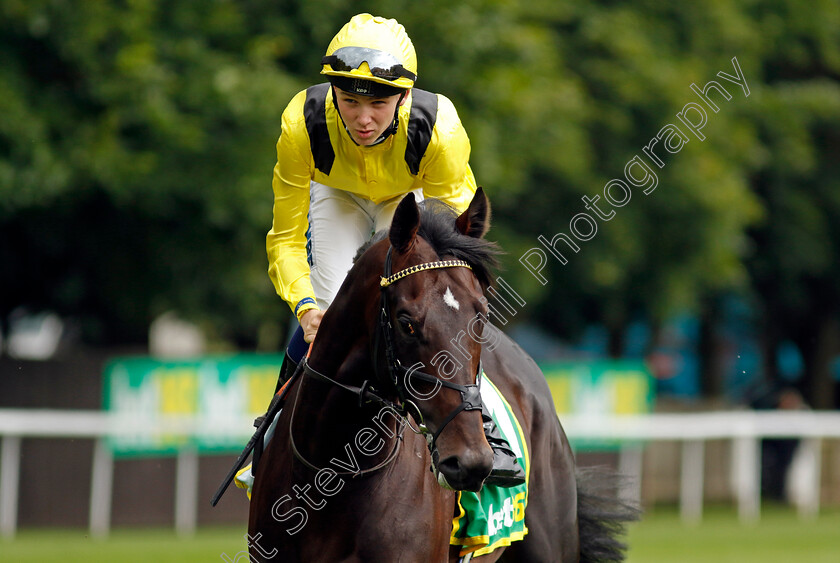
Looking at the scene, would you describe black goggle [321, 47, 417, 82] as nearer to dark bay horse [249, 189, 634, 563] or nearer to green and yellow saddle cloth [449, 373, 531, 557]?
dark bay horse [249, 189, 634, 563]

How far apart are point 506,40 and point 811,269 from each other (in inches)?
275

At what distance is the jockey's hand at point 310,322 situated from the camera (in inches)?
179

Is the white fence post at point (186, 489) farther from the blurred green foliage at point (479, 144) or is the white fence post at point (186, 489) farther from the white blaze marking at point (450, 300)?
the white blaze marking at point (450, 300)

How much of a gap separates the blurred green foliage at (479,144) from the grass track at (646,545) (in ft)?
7.59

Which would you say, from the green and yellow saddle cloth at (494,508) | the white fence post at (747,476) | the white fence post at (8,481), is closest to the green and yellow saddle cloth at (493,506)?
the green and yellow saddle cloth at (494,508)

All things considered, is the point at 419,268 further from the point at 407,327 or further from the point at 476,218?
the point at 476,218

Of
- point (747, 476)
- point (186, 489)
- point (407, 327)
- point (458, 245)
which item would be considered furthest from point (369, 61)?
point (747, 476)

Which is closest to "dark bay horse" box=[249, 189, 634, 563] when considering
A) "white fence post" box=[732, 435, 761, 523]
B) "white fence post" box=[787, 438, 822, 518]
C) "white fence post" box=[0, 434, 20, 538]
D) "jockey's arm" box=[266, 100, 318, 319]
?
"jockey's arm" box=[266, 100, 318, 319]

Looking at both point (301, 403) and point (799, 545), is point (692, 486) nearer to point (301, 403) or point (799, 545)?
point (799, 545)

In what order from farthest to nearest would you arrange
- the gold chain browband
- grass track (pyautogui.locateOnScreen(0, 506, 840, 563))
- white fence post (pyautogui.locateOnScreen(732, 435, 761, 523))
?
white fence post (pyautogui.locateOnScreen(732, 435, 761, 523)) → grass track (pyautogui.locateOnScreen(0, 506, 840, 563)) → the gold chain browband

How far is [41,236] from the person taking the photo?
11.8 metres

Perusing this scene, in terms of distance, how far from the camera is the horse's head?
12.0 feet

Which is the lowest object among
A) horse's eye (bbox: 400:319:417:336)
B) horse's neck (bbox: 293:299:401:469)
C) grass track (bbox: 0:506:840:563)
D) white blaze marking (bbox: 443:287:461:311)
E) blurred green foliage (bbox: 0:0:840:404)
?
grass track (bbox: 0:506:840:563)

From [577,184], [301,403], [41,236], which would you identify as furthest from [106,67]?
[301,403]
